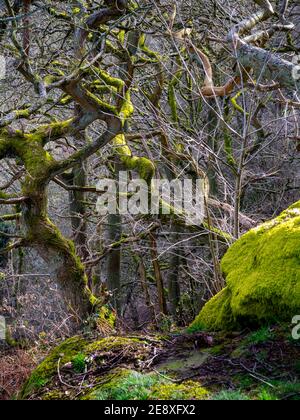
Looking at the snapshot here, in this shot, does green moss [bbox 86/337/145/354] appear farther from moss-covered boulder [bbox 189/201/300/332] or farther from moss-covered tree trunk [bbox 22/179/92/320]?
moss-covered tree trunk [bbox 22/179/92/320]

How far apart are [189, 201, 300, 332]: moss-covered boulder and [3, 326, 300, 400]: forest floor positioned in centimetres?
16

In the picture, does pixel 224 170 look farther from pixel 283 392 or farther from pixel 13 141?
pixel 283 392


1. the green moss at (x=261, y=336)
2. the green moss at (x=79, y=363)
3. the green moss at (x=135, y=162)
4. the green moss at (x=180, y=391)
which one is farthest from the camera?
the green moss at (x=135, y=162)

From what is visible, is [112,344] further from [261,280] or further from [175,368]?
[261,280]

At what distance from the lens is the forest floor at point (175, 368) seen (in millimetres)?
2893

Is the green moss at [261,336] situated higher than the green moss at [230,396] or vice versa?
the green moss at [261,336]

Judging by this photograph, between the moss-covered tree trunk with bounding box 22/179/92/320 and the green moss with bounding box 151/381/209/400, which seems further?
the moss-covered tree trunk with bounding box 22/179/92/320

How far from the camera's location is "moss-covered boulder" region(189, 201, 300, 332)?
3.47 meters

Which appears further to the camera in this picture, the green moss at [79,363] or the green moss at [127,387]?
the green moss at [79,363]

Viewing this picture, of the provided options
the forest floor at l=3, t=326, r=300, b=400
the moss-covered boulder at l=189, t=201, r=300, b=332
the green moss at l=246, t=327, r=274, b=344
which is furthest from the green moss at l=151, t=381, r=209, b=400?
the moss-covered boulder at l=189, t=201, r=300, b=332

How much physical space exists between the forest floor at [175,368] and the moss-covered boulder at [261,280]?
16cm

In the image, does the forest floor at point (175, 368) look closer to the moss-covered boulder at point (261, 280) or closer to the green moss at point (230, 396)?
the green moss at point (230, 396)

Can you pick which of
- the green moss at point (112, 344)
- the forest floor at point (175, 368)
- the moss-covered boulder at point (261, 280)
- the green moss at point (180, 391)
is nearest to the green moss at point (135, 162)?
the moss-covered boulder at point (261, 280)
